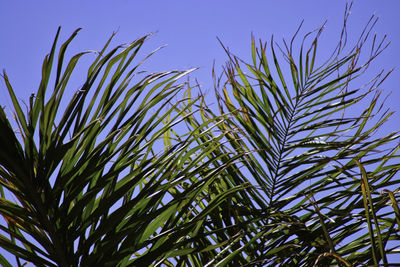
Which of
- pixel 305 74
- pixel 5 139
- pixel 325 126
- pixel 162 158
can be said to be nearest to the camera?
pixel 5 139

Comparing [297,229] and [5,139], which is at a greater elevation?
[5,139]

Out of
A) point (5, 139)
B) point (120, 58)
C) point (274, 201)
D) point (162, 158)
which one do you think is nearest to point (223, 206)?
point (274, 201)

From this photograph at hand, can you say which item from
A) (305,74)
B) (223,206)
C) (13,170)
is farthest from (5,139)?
(305,74)

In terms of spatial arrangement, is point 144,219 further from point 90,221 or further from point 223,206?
point 223,206

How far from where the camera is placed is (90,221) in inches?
35.2

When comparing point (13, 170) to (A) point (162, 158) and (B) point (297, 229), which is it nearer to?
(A) point (162, 158)

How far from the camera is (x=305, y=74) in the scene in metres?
1.51

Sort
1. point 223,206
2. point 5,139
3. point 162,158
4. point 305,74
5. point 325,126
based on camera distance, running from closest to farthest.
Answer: point 5,139
point 162,158
point 223,206
point 325,126
point 305,74

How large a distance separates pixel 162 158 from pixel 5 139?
279 mm

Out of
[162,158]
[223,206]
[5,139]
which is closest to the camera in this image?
[5,139]

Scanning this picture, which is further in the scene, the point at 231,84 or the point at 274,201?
the point at 231,84

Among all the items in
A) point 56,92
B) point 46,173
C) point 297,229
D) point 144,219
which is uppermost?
point 56,92

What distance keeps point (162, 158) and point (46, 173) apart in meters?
0.21

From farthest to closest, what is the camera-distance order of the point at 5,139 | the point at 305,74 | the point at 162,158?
1. the point at 305,74
2. the point at 162,158
3. the point at 5,139
